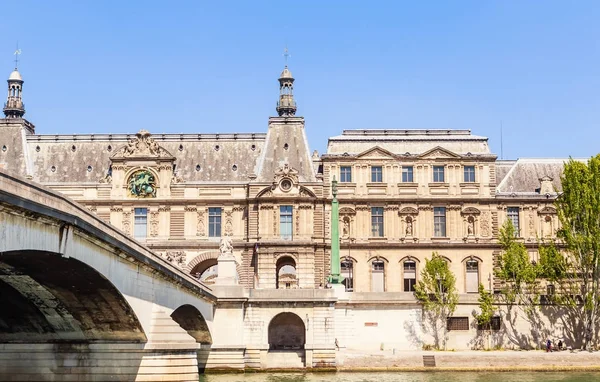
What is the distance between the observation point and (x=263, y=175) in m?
77.8

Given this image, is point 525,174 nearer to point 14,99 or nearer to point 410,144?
point 410,144

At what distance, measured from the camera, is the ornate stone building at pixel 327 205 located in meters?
75.8

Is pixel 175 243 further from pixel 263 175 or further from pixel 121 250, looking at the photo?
pixel 121 250

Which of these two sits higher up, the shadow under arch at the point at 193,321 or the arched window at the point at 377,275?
the arched window at the point at 377,275

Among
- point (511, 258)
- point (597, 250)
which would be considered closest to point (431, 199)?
point (511, 258)

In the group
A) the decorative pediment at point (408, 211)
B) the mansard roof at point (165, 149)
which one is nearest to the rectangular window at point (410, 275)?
the decorative pediment at point (408, 211)

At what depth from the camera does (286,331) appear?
62.5m

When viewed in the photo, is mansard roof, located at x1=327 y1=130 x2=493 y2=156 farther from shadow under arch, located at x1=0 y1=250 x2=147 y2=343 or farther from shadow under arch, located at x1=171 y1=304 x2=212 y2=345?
shadow under arch, located at x1=0 y1=250 x2=147 y2=343

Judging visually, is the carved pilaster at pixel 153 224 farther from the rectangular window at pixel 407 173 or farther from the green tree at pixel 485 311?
the green tree at pixel 485 311

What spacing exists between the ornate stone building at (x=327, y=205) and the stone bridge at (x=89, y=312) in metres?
32.3

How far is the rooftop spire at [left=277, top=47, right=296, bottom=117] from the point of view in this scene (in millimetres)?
82375

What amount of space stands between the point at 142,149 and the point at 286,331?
2343 centimetres

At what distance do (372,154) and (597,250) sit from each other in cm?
2187

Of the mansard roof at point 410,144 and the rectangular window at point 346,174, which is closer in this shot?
the rectangular window at point 346,174
